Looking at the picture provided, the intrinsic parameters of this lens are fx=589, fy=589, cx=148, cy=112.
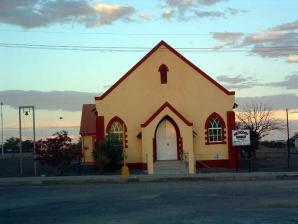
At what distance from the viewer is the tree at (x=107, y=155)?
38625 millimetres

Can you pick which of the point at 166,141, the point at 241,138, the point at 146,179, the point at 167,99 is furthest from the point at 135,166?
the point at 146,179

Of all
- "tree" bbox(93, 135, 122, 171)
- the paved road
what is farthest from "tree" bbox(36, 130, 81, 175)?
the paved road

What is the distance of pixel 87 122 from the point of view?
220ft

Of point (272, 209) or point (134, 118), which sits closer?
point (272, 209)

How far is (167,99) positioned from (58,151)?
10.2 meters

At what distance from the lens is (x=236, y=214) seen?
596 inches

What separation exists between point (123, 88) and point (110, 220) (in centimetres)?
2897

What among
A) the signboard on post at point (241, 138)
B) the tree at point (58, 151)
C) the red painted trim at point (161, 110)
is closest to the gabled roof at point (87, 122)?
the red painted trim at point (161, 110)

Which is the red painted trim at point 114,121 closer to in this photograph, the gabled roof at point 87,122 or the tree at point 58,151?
the tree at point 58,151

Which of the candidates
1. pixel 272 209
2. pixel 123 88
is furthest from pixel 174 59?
pixel 272 209

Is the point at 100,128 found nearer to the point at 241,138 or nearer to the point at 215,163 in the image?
the point at 215,163

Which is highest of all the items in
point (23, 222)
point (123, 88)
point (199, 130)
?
point (123, 88)

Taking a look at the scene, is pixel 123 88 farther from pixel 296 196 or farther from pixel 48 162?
pixel 296 196

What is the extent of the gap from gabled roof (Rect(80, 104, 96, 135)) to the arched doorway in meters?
21.6
